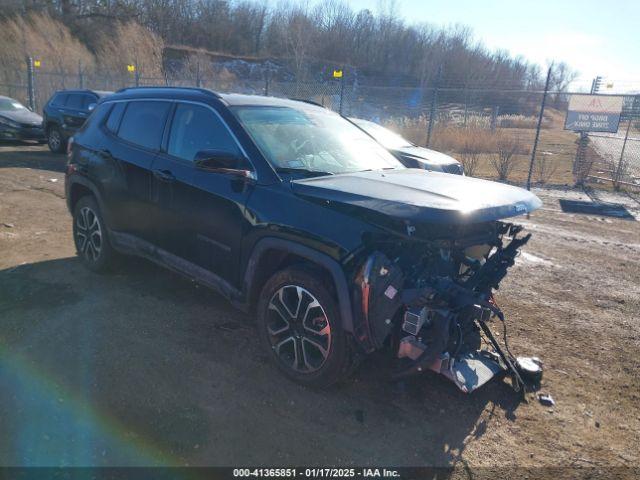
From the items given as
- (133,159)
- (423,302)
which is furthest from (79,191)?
(423,302)

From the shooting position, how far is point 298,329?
3191mm

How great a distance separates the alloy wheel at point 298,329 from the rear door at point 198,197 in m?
0.50

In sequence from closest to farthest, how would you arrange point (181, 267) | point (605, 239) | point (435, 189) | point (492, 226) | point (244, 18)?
point (435, 189), point (492, 226), point (181, 267), point (605, 239), point (244, 18)

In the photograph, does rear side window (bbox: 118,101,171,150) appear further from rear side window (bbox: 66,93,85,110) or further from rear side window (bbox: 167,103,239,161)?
rear side window (bbox: 66,93,85,110)

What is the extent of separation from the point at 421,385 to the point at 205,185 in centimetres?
225

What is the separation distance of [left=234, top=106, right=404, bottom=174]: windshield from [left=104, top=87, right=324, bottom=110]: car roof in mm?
105

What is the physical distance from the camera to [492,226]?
3322mm

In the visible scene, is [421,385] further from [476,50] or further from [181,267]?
[476,50]

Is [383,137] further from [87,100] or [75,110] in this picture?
[75,110]

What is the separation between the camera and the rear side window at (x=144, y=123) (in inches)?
165

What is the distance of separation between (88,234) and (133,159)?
123 cm

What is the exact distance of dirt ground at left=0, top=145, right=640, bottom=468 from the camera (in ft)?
8.74

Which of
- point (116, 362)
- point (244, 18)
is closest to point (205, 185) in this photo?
point (116, 362)

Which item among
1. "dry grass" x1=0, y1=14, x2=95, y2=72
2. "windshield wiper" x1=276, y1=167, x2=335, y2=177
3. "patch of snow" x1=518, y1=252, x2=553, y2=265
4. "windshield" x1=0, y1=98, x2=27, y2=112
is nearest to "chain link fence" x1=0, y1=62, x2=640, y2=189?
"dry grass" x1=0, y1=14, x2=95, y2=72
